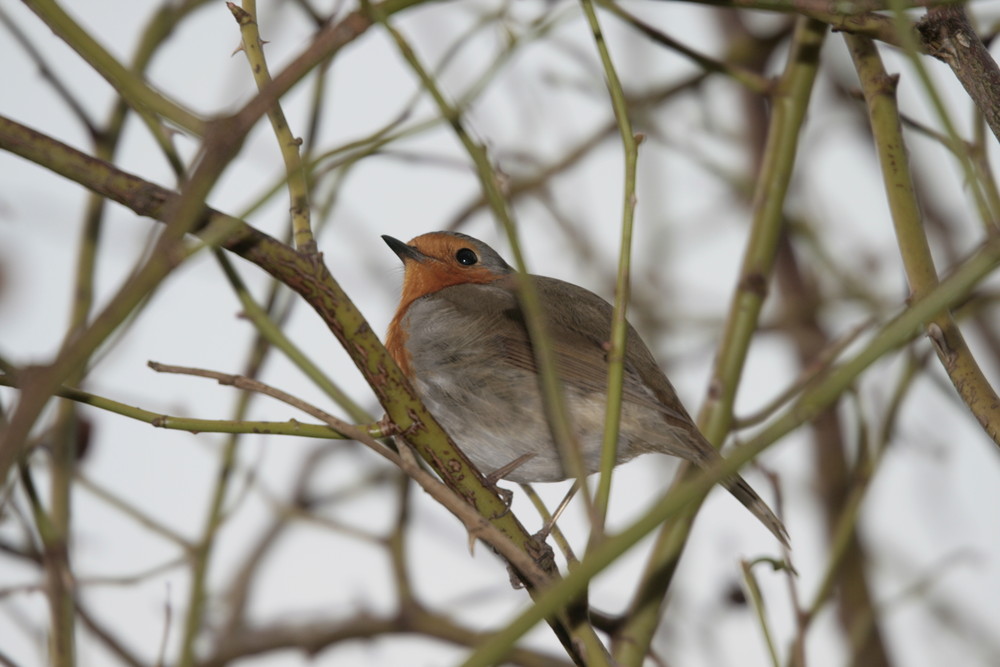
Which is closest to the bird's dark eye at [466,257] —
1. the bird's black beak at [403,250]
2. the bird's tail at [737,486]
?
the bird's black beak at [403,250]

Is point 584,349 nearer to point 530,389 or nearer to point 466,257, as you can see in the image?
point 530,389

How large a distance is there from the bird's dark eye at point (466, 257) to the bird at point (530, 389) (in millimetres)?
661

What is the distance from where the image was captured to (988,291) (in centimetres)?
396

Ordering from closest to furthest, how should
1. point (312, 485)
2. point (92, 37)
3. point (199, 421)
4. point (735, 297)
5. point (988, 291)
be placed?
point (92, 37)
point (199, 421)
point (735, 297)
point (988, 291)
point (312, 485)

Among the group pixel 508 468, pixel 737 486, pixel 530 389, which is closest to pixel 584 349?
pixel 530 389

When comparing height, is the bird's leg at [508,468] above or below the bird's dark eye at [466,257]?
below

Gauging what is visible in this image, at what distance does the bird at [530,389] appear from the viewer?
282cm

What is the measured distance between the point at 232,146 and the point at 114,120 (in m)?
2.11

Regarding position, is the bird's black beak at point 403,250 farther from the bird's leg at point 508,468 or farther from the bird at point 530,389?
the bird's leg at point 508,468

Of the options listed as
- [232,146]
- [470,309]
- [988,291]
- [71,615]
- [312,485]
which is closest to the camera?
[232,146]

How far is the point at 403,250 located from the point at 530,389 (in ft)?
3.25

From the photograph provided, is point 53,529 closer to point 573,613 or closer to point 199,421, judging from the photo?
point 199,421

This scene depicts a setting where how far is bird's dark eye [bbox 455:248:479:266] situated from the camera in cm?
389

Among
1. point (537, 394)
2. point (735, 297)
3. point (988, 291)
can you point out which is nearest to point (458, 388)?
point (537, 394)
